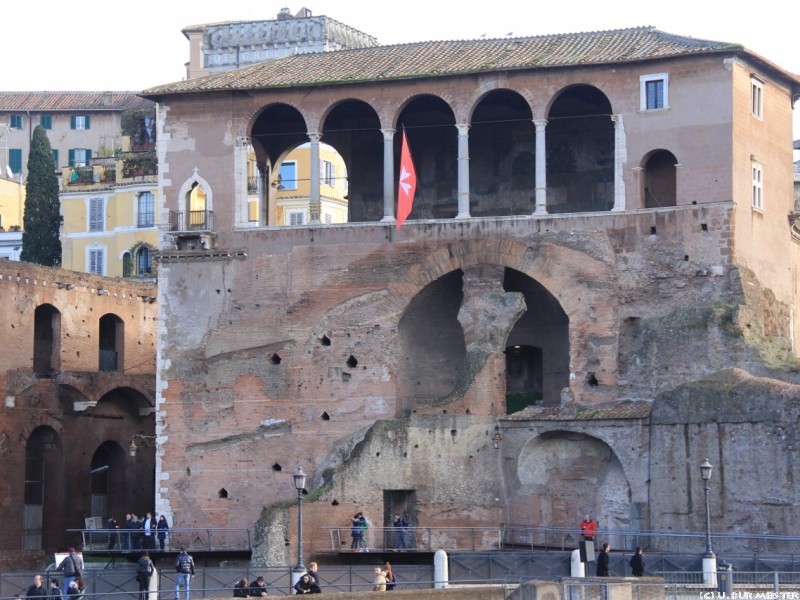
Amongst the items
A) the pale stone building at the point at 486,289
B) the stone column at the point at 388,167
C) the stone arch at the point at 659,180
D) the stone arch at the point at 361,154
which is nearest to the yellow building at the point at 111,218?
the stone arch at the point at 361,154

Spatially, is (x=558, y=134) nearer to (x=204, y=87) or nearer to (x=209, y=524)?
(x=204, y=87)

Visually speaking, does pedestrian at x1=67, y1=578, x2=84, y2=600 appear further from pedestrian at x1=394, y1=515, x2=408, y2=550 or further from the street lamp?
the street lamp

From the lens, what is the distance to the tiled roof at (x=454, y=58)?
48.9m

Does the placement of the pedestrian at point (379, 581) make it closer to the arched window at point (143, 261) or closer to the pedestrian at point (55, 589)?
the pedestrian at point (55, 589)

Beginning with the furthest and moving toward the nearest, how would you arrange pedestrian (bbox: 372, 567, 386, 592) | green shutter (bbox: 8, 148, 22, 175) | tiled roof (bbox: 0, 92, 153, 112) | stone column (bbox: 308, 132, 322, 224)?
green shutter (bbox: 8, 148, 22, 175) → tiled roof (bbox: 0, 92, 153, 112) → stone column (bbox: 308, 132, 322, 224) → pedestrian (bbox: 372, 567, 386, 592)

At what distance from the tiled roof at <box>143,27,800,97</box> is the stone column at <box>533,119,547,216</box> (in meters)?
Result: 1.43

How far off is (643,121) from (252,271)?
10.2 meters

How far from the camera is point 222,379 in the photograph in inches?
1972

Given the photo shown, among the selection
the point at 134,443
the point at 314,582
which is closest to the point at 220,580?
the point at 314,582

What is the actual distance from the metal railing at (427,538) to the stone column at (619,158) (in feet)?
27.0

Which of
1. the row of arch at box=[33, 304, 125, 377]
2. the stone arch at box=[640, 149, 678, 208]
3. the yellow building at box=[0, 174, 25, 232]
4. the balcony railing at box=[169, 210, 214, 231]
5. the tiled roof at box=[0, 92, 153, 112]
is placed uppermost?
the tiled roof at box=[0, 92, 153, 112]

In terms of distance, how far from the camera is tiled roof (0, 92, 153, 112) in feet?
280

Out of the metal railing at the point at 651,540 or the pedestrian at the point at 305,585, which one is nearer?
the pedestrian at the point at 305,585

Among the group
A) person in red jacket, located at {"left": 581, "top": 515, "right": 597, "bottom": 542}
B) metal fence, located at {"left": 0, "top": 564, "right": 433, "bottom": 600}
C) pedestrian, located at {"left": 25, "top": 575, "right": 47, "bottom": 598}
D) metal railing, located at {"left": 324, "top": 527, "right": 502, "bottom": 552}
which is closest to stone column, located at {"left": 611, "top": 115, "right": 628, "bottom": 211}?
metal railing, located at {"left": 324, "top": 527, "right": 502, "bottom": 552}
